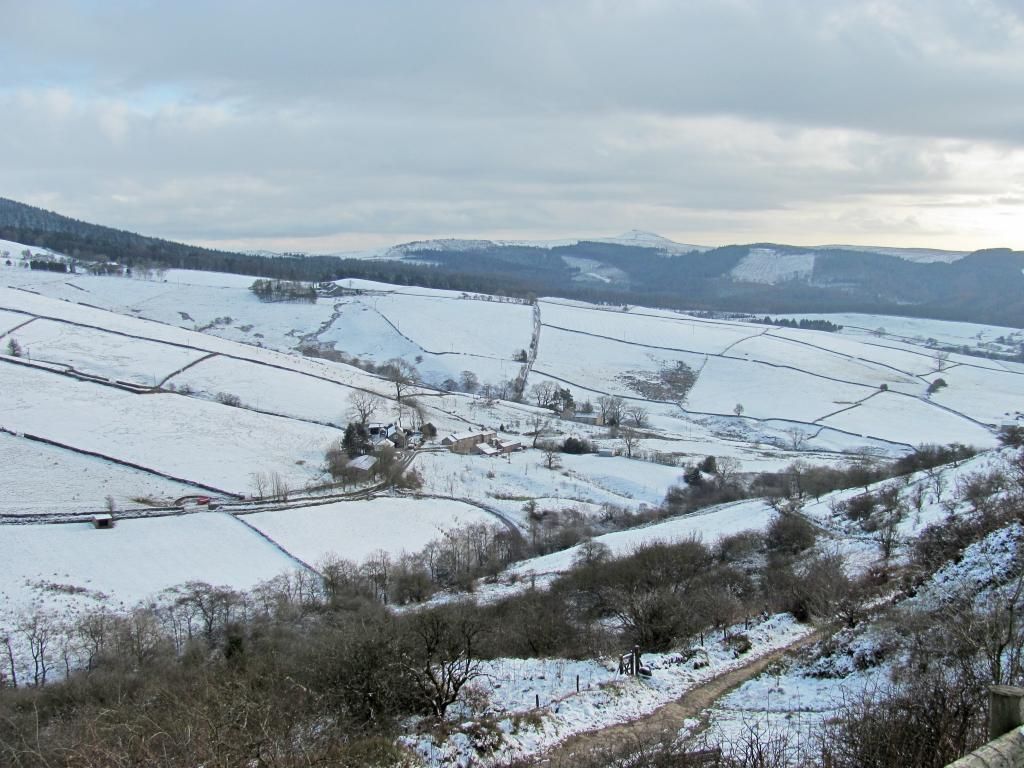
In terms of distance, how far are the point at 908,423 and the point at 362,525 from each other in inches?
3012

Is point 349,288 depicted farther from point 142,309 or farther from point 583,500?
point 583,500

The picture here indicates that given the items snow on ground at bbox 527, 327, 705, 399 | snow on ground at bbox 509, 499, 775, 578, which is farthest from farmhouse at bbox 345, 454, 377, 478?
snow on ground at bbox 527, 327, 705, 399

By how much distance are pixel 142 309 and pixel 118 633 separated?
124 meters

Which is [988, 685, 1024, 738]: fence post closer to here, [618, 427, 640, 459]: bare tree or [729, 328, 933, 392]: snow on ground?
[618, 427, 640, 459]: bare tree

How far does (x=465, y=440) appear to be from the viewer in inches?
2928

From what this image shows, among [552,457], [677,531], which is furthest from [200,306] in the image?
[677,531]

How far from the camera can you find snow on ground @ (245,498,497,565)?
45.3 metres

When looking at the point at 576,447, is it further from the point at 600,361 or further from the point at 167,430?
the point at 600,361

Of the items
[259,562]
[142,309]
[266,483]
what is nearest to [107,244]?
[142,309]

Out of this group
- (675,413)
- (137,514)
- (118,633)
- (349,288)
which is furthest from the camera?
(349,288)

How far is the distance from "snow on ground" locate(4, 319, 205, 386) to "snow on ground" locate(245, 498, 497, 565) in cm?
3827

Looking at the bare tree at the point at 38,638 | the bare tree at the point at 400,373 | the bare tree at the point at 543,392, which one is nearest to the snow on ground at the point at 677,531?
the bare tree at the point at 38,638

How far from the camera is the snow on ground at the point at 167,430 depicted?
56906 millimetres

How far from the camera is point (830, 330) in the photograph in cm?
18038
